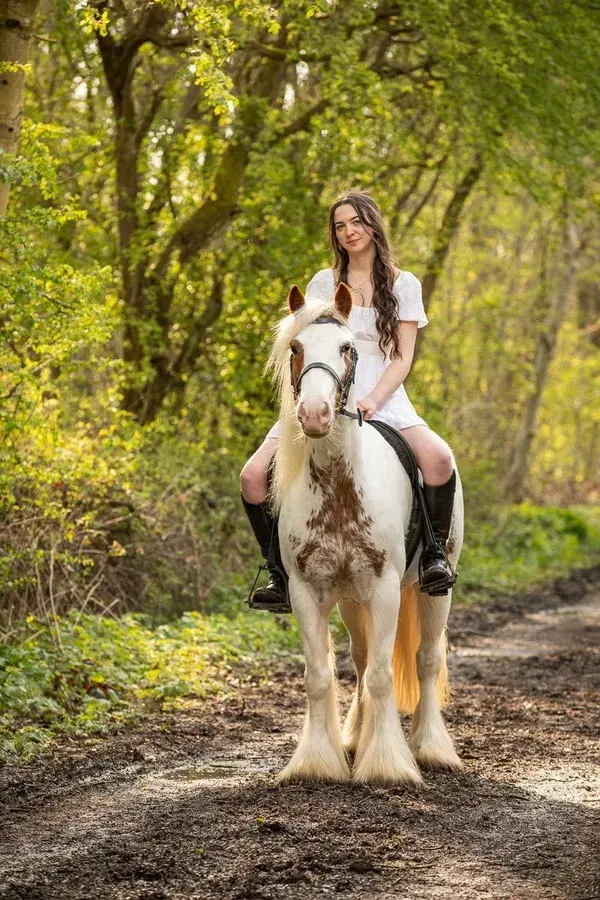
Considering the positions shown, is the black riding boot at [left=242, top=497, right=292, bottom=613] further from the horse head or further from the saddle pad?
the horse head

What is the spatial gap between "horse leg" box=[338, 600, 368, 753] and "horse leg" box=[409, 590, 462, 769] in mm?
301

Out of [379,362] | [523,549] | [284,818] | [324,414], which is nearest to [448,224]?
[523,549]

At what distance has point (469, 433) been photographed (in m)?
26.6

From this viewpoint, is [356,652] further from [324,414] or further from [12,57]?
[12,57]

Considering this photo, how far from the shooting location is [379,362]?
19.7ft

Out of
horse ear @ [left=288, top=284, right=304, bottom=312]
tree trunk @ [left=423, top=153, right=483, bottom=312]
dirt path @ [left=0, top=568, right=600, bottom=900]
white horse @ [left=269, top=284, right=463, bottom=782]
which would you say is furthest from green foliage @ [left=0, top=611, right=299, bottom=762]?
tree trunk @ [left=423, top=153, right=483, bottom=312]

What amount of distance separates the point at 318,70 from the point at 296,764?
10.6 metres

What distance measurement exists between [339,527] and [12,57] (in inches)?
164

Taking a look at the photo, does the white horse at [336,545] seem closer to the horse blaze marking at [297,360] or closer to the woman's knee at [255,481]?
the horse blaze marking at [297,360]

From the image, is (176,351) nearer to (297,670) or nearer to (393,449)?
(297,670)

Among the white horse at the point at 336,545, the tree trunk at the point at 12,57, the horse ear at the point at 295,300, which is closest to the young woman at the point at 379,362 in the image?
the white horse at the point at 336,545

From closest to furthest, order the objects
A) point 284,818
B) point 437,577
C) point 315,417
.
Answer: point 284,818 < point 315,417 < point 437,577

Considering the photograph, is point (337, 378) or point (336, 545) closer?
point (337, 378)

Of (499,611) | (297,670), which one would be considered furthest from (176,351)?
(297,670)
